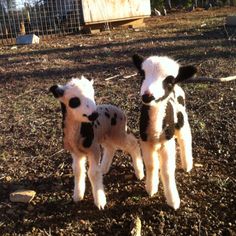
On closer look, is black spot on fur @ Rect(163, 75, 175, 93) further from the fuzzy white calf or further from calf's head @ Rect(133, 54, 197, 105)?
the fuzzy white calf

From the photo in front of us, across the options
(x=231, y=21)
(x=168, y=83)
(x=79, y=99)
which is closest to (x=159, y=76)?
(x=168, y=83)

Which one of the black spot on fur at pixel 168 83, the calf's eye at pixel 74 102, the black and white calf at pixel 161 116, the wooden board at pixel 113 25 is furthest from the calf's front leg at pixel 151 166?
the wooden board at pixel 113 25

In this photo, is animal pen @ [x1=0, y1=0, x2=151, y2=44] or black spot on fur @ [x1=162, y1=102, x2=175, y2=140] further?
animal pen @ [x1=0, y1=0, x2=151, y2=44]

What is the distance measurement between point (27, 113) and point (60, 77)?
4.90ft

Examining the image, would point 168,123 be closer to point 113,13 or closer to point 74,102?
point 74,102

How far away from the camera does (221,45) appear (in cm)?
792

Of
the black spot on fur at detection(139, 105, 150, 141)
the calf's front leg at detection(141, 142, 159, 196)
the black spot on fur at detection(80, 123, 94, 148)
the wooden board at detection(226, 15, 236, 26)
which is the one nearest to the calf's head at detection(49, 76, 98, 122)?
the black spot on fur at detection(80, 123, 94, 148)

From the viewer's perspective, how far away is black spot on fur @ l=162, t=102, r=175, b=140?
2.83 m

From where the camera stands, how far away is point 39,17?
10.7 metres

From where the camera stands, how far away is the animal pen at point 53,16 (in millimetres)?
10555

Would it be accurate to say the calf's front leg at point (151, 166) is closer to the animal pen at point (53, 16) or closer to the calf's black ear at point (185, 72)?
the calf's black ear at point (185, 72)

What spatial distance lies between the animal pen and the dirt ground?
289 centimetres

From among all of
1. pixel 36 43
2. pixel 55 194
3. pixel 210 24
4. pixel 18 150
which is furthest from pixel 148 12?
pixel 55 194

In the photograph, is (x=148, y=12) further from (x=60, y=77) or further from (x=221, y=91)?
(x=221, y=91)
